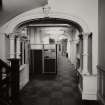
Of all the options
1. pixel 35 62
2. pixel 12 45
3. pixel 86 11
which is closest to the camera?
pixel 86 11

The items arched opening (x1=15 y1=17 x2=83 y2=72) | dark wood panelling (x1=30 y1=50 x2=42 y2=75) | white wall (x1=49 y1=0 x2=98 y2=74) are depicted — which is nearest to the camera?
white wall (x1=49 y1=0 x2=98 y2=74)

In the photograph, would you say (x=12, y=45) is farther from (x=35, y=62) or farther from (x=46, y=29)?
(x=46, y=29)

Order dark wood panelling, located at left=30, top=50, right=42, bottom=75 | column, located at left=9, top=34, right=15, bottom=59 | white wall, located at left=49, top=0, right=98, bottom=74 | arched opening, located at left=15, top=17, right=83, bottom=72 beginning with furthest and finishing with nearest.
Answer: dark wood panelling, located at left=30, top=50, right=42, bottom=75 → arched opening, located at left=15, top=17, right=83, bottom=72 → column, located at left=9, top=34, right=15, bottom=59 → white wall, located at left=49, top=0, right=98, bottom=74

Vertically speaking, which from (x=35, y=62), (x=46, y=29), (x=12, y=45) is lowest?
(x=35, y=62)

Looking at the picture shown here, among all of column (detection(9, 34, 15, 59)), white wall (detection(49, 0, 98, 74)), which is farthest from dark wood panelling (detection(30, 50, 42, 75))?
white wall (detection(49, 0, 98, 74))

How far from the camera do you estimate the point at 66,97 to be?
4906mm

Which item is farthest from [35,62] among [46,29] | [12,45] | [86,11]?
[86,11]

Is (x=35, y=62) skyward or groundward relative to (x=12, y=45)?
groundward

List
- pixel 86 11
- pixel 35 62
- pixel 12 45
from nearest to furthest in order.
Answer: pixel 86 11
pixel 12 45
pixel 35 62

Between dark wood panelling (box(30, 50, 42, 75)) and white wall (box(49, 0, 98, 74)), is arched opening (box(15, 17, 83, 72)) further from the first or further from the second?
white wall (box(49, 0, 98, 74))

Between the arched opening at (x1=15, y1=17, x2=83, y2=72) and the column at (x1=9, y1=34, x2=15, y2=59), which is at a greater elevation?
the arched opening at (x1=15, y1=17, x2=83, y2=72)

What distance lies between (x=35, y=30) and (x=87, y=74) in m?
7.15

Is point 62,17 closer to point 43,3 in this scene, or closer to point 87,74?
point 43,3

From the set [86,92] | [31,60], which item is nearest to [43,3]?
[86,92]
